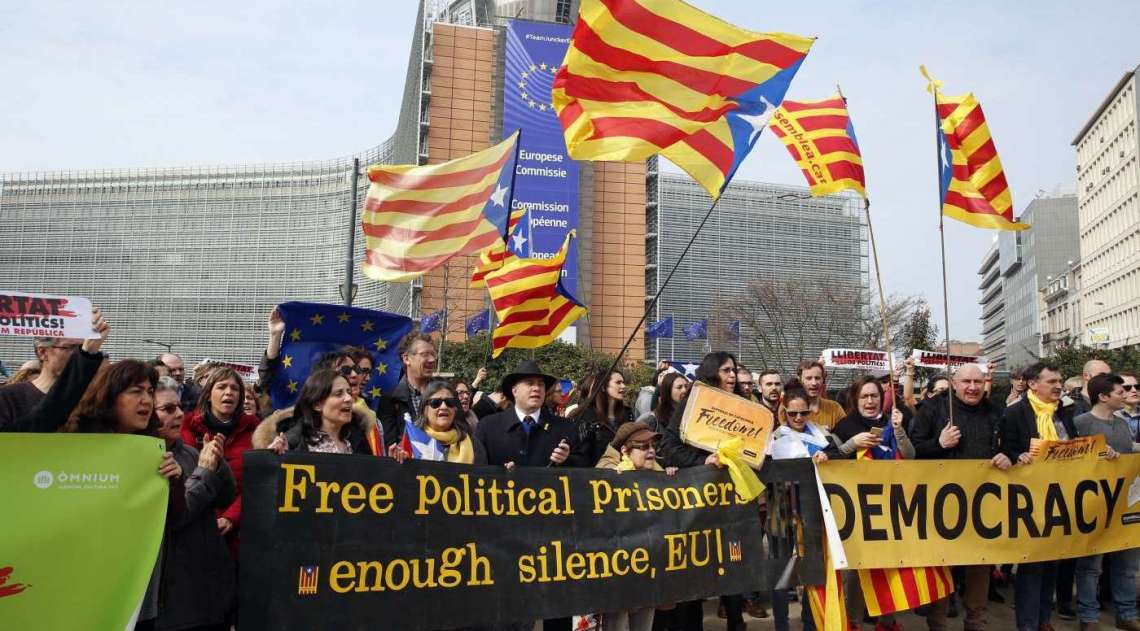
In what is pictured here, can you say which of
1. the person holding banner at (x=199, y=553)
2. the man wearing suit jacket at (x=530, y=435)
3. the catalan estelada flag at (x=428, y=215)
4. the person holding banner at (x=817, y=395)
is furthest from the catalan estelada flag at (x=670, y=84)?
the person holding banner at (x=199, y=553)

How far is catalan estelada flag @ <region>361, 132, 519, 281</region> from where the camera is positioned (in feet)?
26.2

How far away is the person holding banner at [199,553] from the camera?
4184 mm

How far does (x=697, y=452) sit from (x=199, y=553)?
3.08m

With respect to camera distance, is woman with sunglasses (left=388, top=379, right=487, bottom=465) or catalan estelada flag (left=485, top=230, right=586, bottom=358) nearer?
woman with sunglasses (left=388, top=379, right=487, bottom=465)

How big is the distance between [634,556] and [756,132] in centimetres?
325

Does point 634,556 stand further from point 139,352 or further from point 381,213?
point 139,352

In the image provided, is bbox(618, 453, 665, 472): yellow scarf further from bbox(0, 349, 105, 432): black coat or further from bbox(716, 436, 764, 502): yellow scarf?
bbox(0, 349, 105, 432): black coat

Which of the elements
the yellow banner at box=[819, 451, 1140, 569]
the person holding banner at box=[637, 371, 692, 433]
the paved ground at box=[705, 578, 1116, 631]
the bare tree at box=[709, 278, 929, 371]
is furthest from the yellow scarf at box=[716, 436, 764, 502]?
the bare tree at box=[709, 278, 929, 371]

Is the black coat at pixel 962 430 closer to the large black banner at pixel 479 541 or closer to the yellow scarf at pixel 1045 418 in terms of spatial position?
the yellow scarf at pixel 1045 418

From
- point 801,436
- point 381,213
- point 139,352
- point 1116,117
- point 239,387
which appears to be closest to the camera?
point 239,387

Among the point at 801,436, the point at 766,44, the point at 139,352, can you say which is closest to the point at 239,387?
the point at 801,436

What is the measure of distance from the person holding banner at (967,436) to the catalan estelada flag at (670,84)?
2.34 meters

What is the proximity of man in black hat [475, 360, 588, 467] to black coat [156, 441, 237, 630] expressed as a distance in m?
1.85

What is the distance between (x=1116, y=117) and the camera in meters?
76.9
